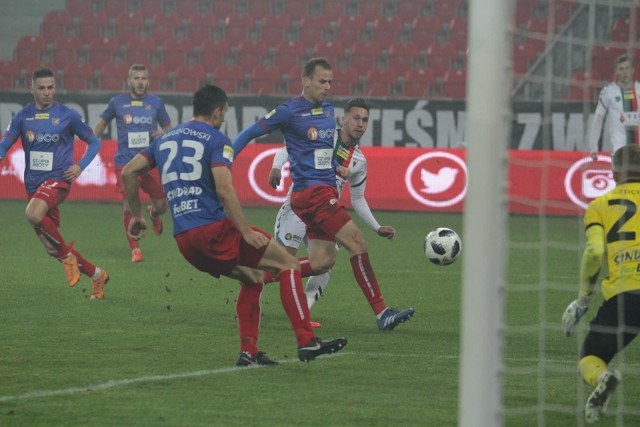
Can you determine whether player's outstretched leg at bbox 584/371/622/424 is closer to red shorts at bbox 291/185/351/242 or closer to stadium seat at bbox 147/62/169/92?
red shorts at bbox 291/185/351/242

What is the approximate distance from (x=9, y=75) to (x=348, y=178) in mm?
14413

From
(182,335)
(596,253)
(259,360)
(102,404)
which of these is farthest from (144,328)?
(596,253)

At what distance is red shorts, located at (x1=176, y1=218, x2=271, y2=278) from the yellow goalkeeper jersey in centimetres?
203

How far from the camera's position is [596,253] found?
561 centimetres

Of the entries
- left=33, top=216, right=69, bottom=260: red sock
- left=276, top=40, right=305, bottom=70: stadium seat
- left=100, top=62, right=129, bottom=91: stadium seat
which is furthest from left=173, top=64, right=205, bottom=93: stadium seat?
left=33, top=216, right=69, bottom=260: red sock

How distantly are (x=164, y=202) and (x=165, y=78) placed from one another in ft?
34.5

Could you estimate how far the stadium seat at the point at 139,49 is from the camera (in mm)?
23062

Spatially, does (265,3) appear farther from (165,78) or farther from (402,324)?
(402,324)

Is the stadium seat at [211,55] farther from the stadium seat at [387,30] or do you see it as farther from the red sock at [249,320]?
the red sock at [249,320]

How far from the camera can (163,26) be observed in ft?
78.3

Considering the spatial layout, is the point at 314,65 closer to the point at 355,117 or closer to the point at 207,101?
the point at 355,117

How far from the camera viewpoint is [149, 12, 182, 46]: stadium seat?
2381cm

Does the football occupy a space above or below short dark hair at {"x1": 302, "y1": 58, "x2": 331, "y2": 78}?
below

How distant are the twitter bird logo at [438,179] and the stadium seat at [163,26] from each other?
8.30m
